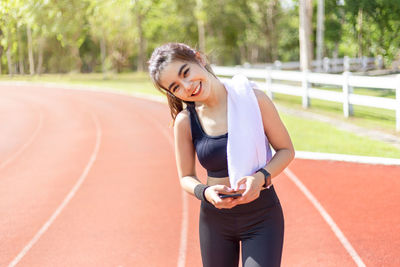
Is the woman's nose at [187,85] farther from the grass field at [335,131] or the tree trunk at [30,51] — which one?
the grass field at [335,131]

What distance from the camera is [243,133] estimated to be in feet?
8.59

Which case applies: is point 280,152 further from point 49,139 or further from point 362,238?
point 49,139

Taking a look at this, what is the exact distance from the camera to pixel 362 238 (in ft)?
20.3

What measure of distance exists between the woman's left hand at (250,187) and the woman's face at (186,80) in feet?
1.48

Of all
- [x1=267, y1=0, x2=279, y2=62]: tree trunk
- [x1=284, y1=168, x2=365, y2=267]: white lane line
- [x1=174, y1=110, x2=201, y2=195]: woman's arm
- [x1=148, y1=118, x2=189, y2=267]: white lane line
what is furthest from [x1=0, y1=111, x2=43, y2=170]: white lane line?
[x1=267, y1=0, x2=279, y2=62]: tree trunk

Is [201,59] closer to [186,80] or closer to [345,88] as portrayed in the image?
[186,80]

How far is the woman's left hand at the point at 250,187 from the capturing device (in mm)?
2559

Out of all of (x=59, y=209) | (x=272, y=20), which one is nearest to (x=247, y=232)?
(x=59, y=209)

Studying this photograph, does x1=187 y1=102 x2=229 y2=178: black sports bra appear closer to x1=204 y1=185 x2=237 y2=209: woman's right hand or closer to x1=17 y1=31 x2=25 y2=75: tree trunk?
x1=204 y1=185 x2=237 y2=209: woman's right hand

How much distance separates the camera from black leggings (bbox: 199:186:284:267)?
2.71m

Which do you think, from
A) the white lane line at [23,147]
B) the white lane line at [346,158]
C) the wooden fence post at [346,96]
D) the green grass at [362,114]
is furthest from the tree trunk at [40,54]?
the wooden fence post at [346,96]

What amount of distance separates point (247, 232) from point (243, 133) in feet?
1.68

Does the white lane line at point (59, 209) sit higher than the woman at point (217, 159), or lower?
lower

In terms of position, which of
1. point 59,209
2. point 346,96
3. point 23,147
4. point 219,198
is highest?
point 219,198
